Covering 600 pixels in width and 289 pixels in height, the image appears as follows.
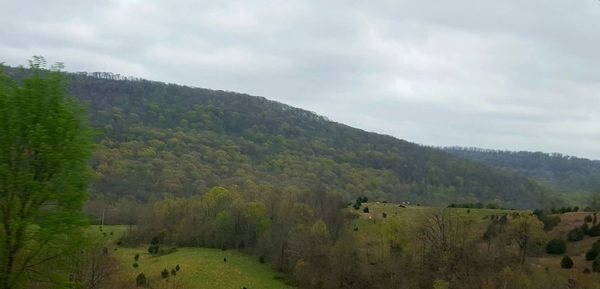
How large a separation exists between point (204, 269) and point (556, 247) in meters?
33.3

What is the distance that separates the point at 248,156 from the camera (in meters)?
144

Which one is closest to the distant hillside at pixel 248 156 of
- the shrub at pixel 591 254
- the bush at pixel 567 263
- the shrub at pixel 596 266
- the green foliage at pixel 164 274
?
the green foliage at pixel 164 274

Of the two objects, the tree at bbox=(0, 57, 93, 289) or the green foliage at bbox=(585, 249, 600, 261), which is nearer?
the tree at bbox=(0, 57, 93, 289)

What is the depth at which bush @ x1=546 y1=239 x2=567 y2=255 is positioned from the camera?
157 feet

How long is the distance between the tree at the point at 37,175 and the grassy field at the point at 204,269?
25690mm

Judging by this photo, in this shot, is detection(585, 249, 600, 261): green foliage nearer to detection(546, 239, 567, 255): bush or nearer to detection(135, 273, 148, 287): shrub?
detection(546, 239, 567, 255): bush

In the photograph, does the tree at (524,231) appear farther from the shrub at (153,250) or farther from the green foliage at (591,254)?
the shrub at (153,250)

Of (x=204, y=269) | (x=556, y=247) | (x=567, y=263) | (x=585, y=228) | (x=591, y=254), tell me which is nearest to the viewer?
(x=567, y=263)

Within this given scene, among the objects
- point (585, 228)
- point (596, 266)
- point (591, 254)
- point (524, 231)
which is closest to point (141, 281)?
point (524, 231)

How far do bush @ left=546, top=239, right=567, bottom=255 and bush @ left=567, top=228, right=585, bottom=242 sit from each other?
2.37 meters

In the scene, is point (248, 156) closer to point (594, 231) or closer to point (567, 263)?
point (594, 231)

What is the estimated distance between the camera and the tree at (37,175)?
45.9ft

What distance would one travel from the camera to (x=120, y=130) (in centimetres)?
13862

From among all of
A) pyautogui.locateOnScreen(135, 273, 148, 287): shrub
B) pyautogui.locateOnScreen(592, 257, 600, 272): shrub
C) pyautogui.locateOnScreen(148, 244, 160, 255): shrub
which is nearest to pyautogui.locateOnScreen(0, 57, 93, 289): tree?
pyautogui.locateOnScreen(135, 273, 148, 287): shrub
